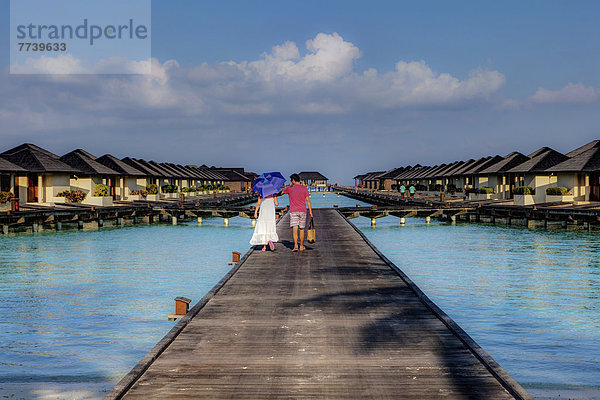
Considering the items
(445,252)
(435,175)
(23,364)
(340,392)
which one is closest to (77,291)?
(23,364)

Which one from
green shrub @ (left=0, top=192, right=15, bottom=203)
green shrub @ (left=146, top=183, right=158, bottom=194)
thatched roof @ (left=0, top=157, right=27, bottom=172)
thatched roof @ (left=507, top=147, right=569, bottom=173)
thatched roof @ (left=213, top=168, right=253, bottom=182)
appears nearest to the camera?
green shrub @ (left=0, top=192, right=15, bottom=203)

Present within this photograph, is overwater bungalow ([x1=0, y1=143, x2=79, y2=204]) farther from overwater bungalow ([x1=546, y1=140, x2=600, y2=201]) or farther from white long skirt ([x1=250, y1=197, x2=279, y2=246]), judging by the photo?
overwater bungalow ([x1=546, y1=140, x2=600, y2=201])

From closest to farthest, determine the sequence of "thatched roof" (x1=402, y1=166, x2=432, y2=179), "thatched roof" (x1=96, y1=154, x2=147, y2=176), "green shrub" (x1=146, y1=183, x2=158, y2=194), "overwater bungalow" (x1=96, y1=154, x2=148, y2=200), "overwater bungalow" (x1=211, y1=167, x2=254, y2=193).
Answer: "thatched roof" (x1=96, y1=154, x2=147, y2=176) → "overwater bungalow" (x1=96, y1=154, x2=148, y2=200) → "green shrub" (x1=146, y1=183, x2=158, y2=194) → "thatched roof" (x1=402, y1=166, x2=432, y2=179) → "overwater bungalow" (x1=211, y1=167, x2=254, y2=193)

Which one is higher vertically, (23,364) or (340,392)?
(340,392)

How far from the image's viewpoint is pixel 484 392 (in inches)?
204

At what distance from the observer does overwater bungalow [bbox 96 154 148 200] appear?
50.2 meters

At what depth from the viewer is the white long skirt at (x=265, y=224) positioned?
14.6 meters

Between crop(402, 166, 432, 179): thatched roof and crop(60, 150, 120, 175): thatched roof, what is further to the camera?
crop(402, 166, 432, 179): thatched roof

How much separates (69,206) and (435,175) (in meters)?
51.8

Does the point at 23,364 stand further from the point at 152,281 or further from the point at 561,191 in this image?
the point at 561,191

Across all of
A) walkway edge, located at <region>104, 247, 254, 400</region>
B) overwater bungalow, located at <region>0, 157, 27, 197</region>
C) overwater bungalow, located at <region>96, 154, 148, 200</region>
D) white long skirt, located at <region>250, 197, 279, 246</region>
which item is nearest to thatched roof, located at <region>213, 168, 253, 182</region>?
overwater bungalow, located at <region>96, 154, 148, 200</region>

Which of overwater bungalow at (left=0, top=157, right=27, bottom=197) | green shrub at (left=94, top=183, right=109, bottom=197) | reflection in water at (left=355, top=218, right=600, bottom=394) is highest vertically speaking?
overwater bungalow at (left=0, top=157, right=27, bottom=197)

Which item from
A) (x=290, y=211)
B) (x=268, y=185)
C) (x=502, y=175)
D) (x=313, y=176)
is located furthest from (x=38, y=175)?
(x=313, y=176)

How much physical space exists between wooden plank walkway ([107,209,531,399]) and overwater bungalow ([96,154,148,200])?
42541 mm
